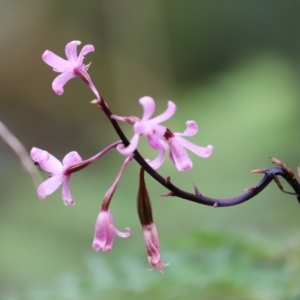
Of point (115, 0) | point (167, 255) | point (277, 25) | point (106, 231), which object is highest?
point (106, 231)

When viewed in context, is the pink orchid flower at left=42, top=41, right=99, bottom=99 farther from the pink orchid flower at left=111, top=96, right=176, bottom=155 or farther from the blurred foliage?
the blurred foliage

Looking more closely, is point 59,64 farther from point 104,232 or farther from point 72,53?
point 104,232

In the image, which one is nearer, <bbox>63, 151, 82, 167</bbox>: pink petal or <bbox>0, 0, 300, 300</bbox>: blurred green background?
<bbox>63, 151, 82, 167</bbox>: pink petal

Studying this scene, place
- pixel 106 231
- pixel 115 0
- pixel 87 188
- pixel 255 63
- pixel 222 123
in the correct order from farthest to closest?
1. pixel 115 0
2. pixel 255 63
3. pixel 222 123
4. pixel 87 188
5. pixel 106 231

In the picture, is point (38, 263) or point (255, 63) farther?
point (255, 63)

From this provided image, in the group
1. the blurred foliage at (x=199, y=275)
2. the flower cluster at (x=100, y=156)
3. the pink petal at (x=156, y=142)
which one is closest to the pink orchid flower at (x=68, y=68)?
the flower cluster at (x=100, y=156)

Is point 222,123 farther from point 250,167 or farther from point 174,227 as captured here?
point 174,227

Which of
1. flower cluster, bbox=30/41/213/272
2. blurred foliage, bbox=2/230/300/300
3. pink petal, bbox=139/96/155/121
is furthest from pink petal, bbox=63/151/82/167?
blurred foliage, bbox=2/230/300/300

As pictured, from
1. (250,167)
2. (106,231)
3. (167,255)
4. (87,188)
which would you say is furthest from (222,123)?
(106,231)

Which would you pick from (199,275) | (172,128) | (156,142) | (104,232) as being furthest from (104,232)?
(172,128)
